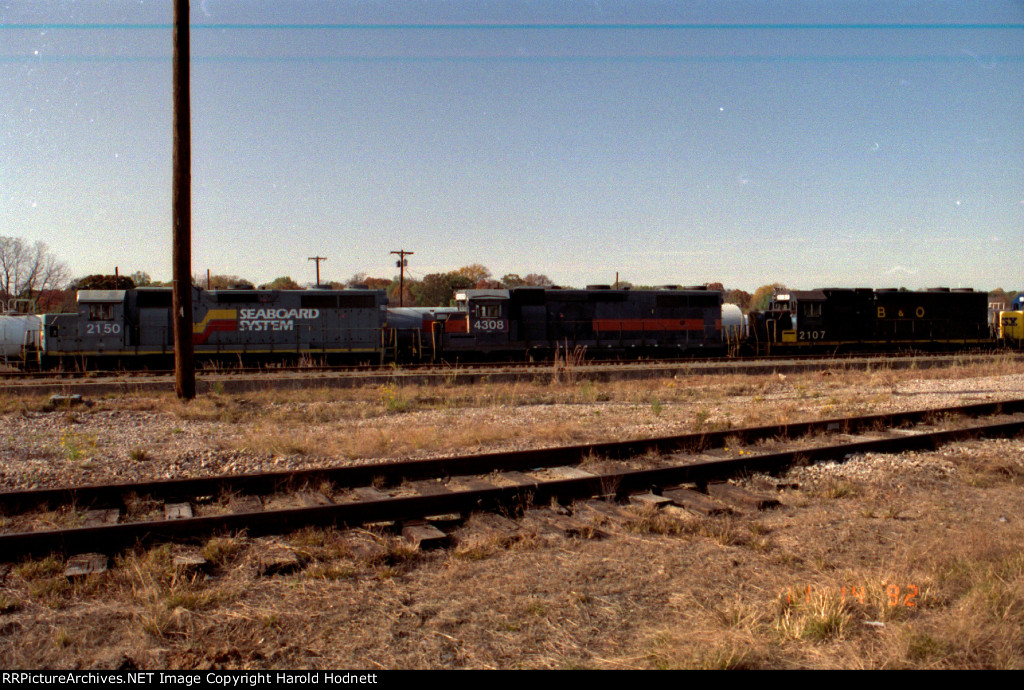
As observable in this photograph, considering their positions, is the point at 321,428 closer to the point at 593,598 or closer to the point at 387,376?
the point at 387,376

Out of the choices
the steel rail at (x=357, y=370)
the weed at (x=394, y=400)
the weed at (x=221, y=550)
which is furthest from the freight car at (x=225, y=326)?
the weed at (x=221, y=550)

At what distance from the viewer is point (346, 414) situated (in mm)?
12391

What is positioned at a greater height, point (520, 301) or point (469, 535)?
point (520, 301)

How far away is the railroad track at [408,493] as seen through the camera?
5.29 metres

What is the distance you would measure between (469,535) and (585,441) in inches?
174

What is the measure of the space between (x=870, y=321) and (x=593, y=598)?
30.7m

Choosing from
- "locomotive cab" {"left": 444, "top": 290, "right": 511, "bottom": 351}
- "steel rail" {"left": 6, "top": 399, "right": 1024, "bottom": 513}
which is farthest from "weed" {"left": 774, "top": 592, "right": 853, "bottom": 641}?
"locomotive cab" {"left": 444, "top": 290, "right": 511, "bottom": 351}

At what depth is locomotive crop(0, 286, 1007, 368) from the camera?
927 inches

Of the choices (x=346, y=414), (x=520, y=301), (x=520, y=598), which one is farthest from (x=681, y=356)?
(x=520, y=598)
